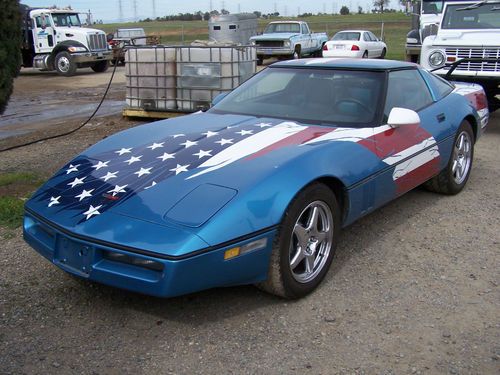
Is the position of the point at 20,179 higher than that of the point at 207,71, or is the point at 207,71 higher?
the point at 207,71

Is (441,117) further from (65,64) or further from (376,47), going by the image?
(376,47)

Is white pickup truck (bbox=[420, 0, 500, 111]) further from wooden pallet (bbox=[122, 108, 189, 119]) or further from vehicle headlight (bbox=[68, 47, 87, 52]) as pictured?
vehicle headlight (bbox=[68, 47, 87, 52])

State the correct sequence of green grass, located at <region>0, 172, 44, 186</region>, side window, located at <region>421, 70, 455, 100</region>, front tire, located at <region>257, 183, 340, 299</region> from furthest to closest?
1. green grass, located at <region>0, 172, 44, 186</region>
2. side window, located at <region>421, 70, 455, 100</region>
3. front tire, located at <region>257, 183, 340, 299</region>

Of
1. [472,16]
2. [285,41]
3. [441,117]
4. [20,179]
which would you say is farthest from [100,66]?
[441,117]

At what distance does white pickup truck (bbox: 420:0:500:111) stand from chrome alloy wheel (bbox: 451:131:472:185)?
3.38 metres

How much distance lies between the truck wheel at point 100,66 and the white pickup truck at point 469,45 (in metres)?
A: 15.7

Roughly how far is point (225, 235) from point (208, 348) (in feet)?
1.97

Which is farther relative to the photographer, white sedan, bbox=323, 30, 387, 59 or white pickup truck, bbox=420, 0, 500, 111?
white sedan, bbox=323, 30, 387, 59

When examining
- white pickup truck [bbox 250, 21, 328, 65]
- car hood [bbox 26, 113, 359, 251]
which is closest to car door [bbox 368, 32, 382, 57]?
white pickup truck [bbox 250, 21, 328, 65]

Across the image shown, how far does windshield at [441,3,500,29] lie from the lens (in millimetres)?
8977

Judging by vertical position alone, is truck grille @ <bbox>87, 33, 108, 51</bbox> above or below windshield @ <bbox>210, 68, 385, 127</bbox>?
above

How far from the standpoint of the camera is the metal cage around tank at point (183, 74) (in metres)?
8.68

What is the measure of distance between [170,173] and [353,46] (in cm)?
2117

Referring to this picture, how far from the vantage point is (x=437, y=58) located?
29.7 feet
